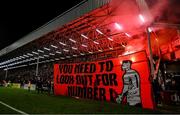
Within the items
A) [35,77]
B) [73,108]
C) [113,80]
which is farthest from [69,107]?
[35,77]

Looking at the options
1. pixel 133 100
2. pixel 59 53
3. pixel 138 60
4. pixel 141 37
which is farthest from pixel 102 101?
pixel 59 53

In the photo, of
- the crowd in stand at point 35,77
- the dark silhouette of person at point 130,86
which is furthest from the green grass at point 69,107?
the crowd in stand at point 35,77

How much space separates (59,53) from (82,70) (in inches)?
708

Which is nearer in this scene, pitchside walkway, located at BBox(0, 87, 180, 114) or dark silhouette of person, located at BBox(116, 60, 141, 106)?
pitchside walkway, located at BBox(0, 87, 180, 114)

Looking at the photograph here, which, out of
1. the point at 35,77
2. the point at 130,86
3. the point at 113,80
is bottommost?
the point at 130,86

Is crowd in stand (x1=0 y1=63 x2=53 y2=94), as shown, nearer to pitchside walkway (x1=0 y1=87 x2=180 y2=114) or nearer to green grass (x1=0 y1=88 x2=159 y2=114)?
green grass (x1=0 y1=88 x2=159 y2=114)

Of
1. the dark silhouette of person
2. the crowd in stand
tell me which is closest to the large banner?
the dark silhouette of person

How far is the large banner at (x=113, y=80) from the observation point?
30.1 ft

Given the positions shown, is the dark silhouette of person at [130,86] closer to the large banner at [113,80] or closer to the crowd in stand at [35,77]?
the large banner at [113,80]

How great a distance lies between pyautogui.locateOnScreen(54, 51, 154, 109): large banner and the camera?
30.1 ft

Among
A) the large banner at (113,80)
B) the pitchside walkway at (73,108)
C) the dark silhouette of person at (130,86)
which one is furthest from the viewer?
the dark silhouette of person at (130,86)

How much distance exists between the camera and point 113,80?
10.8 m

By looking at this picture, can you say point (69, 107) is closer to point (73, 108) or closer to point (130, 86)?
point (73, 108)

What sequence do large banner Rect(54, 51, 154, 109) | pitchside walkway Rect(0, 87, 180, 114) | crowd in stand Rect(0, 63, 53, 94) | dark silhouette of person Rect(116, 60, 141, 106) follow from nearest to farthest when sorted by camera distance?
pitchside walkway Rect(0, 87, 180, 114) → large banner Rect(54, 51, 154, 109) → dark silhouette of person Rect(116, 60, 141, 106) → crowd in stand Rect(0, 63, 53, 94)
